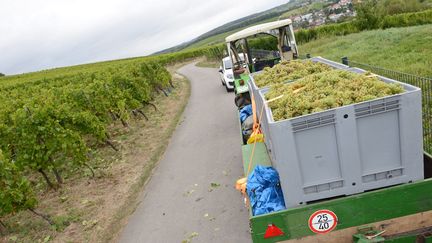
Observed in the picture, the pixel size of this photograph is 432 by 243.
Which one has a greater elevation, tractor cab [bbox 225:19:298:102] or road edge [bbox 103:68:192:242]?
tractor cab [bbox 225:19:298:102]

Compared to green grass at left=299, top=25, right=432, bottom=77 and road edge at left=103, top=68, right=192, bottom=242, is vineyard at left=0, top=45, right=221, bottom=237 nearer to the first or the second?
road edge at left=103, top=68, right=192, bottom=242

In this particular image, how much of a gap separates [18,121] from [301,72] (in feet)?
25.4

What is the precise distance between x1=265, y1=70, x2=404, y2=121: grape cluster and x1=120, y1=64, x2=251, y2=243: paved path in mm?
2759

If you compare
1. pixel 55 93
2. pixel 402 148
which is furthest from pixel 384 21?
pixel 402 148

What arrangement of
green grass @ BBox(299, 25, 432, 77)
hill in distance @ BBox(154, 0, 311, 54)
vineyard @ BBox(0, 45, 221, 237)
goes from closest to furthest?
1. vineyard @ BBox(0, 45, 221, 237)
2. green grass @ BBox(299, 25, 432, 77)
3. hill in distance @ BBox(154, 0, 311, 54)

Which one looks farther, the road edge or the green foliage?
the green foliage

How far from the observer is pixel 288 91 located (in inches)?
184

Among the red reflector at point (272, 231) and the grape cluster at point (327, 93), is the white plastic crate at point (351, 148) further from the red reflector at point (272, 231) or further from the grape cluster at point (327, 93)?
the red reflector at point (272, 231)

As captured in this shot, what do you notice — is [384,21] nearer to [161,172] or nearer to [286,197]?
[161,172]

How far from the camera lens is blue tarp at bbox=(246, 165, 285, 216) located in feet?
13.2

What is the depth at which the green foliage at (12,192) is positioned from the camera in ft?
24.9

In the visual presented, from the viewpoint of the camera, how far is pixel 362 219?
3.63 metres

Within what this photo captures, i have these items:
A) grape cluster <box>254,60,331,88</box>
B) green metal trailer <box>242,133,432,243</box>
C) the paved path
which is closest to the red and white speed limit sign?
green metal trailer <box>242,133,432,243</box>

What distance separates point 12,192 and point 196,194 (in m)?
3.75
